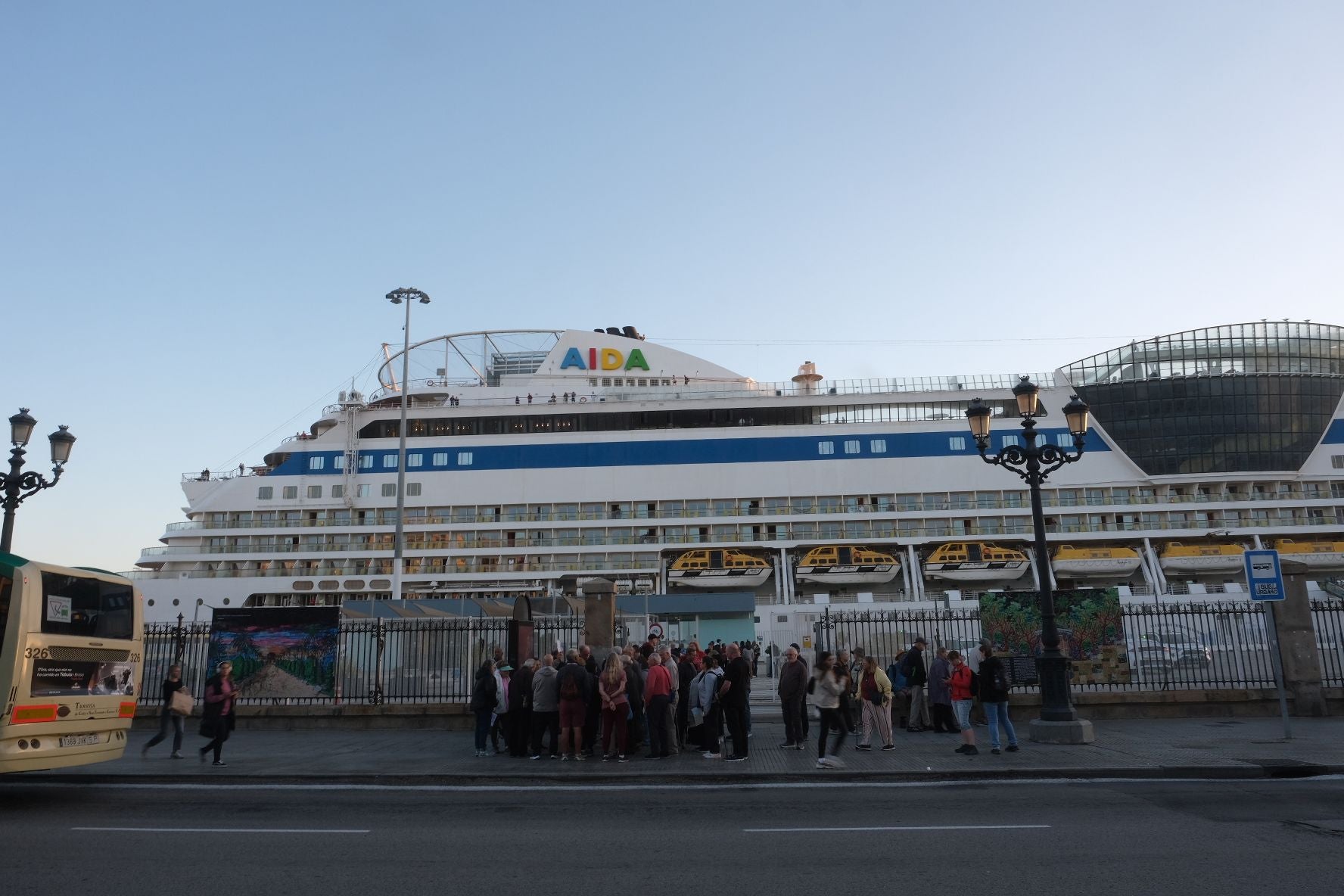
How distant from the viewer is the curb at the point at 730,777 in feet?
36.9

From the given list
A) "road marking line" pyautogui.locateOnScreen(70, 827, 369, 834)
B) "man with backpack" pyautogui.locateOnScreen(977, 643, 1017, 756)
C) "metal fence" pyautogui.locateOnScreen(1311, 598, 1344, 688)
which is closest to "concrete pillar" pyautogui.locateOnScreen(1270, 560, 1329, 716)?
"metal fence" pyautogui.locateOnScreen(1311, 598, 1344, 688)

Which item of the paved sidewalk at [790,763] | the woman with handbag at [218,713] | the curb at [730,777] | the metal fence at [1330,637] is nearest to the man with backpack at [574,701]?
the paved sidewalk at [790,763]

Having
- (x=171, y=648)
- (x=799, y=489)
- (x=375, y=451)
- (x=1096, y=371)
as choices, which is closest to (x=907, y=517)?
(x=799, y=489)

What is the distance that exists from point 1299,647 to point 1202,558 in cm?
3400

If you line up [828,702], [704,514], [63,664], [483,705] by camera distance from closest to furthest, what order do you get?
[63,664] → [828,702] → [483,705] → [704,514]

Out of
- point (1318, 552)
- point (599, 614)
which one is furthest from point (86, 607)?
point (1318, 552)

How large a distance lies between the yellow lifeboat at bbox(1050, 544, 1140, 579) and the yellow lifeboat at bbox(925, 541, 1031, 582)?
172cm

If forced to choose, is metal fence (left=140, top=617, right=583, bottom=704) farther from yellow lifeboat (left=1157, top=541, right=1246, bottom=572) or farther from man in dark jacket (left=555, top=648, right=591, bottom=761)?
yellow lifeboat (left=1157, top=541, right=1246, bottom=572)

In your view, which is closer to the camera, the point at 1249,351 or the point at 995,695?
the point at 995,695

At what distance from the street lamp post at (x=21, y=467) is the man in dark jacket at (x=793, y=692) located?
1304cm

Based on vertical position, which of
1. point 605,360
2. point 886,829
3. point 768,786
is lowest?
point 768,786

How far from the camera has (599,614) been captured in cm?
1739

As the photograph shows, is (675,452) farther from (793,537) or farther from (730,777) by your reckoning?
(730,777)

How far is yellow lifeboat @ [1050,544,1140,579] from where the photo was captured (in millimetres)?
47188
